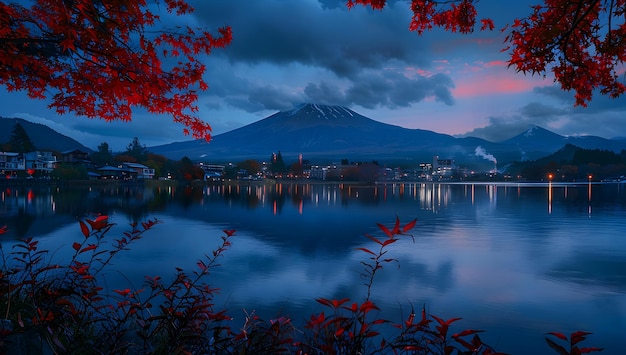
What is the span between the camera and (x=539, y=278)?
10.2 meters

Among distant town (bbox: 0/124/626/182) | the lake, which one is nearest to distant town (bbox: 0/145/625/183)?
distant town (bbox: 0/124/626/182)

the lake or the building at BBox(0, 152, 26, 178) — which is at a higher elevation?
the building at BBox(0, 152, 26, 178)

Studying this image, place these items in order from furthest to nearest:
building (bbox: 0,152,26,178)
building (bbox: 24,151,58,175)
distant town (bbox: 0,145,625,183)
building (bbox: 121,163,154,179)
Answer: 1. building (bbox: 121,163,154,179)
2. building (bbox: 24,151,58,175)
3. distant town (bbox: 0,145,625,183)
4. building (bbox: 0,152,26,178)

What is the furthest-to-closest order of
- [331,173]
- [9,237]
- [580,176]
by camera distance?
[331,173]
[580,176]
[9,237]

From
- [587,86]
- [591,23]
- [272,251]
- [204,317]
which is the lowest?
[272,251]

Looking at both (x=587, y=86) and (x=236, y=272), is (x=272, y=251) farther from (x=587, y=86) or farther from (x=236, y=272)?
(x=587, y=86)

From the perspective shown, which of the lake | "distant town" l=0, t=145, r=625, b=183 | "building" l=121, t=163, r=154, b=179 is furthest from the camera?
"building" l=121, t=163, r=154, b=179

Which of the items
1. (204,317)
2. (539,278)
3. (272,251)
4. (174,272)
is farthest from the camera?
(272,251)

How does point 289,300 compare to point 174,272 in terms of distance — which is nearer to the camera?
point 289,300

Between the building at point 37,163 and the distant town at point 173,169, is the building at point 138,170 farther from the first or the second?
the building at point 37,163

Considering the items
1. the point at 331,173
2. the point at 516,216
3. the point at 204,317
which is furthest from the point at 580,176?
the point at 204,317

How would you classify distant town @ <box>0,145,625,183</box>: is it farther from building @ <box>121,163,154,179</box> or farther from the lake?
the lake

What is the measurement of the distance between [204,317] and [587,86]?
5.96m

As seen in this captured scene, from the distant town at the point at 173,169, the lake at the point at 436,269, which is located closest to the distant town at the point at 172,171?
the distant town at the point at 173,169
